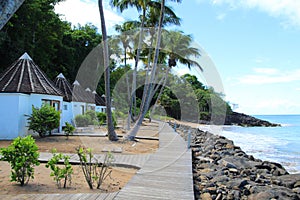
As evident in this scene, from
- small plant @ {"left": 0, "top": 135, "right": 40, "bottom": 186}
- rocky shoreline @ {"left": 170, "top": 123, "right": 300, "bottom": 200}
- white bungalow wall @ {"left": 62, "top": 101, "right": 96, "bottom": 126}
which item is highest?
white bungalow wall @ {"left": 62, "top": 101, "right": 96, "bottom": 126}

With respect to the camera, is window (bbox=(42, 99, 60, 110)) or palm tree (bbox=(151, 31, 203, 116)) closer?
window (bbox=(42, 99, 60, 110))

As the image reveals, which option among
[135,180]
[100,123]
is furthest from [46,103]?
[135,180]

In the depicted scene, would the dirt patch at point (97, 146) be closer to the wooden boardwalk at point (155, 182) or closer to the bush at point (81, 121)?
the wooden boardwalk at point (155, 182)

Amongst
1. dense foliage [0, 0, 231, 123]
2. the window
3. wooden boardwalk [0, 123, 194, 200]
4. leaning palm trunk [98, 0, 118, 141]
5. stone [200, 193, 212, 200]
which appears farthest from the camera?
dense foliage [0, 0, 231, 123]

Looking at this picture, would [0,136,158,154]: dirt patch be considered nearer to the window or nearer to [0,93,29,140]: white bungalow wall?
[0,93,29,140]: white bungalow wall

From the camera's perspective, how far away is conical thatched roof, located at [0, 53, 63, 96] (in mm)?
12031

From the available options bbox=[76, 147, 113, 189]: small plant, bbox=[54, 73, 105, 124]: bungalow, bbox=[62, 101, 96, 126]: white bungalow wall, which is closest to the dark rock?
bbox=[54, 73, 105, 124]: bungalow

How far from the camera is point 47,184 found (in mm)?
5172

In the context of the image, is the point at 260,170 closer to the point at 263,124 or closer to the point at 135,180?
the point at 135,180

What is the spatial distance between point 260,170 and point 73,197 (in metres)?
6.41

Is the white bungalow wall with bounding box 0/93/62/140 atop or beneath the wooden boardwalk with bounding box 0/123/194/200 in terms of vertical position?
atop

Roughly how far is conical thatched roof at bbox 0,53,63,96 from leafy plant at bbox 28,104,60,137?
42.0 inches

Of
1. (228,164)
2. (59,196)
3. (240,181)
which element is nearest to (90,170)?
(59,196)

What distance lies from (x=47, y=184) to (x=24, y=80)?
9.00 m
